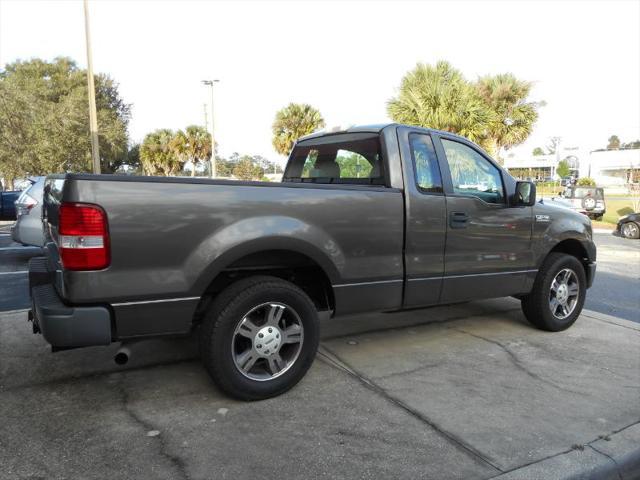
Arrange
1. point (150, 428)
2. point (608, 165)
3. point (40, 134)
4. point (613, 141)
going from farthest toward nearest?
point (613, 141), point (608, 165), point (40, 134), point (150, 428)

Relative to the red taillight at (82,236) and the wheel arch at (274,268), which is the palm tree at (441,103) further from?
the red taillight at (82,236)

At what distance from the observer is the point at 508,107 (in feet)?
72.7

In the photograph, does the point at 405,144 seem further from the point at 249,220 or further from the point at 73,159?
the point at 73,159

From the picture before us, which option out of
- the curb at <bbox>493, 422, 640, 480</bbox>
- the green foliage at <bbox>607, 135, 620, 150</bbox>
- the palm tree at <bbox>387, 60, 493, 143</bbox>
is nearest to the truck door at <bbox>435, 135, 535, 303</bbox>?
the curb at <bbox>493, 422, 640, 480</bbox>

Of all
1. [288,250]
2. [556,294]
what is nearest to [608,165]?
[556,294]

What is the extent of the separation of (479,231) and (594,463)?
205cm

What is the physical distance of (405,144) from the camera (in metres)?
4.11

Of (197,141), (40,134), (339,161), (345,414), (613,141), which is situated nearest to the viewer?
(345,414)

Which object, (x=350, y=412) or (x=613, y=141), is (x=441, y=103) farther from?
(x=613, y=141)

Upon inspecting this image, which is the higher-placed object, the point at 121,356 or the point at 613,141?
the point at 613,141

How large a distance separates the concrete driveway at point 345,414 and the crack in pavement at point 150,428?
0.01 m

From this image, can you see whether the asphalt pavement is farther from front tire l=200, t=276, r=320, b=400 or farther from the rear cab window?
front tire l=200, t=276, r=320, b=400

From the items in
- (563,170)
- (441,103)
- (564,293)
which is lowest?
(564,293)

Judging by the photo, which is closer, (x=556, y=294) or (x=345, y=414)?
(x=345, y=414)
